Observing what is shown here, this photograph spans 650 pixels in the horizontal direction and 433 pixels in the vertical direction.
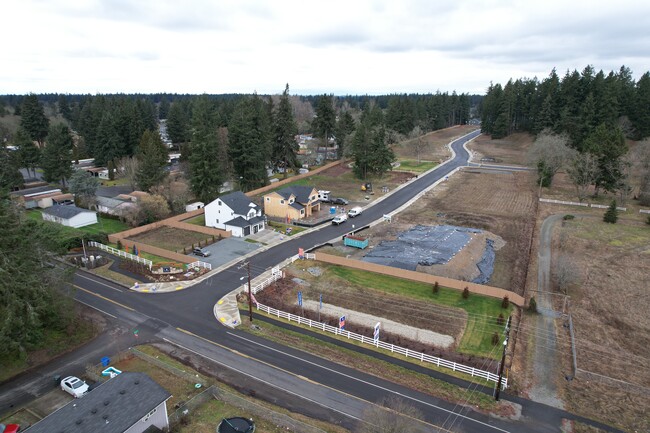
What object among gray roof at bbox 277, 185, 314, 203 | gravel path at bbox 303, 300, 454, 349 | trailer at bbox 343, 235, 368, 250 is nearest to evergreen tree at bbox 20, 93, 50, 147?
gray roof at bbox 277, 185, 314, 203

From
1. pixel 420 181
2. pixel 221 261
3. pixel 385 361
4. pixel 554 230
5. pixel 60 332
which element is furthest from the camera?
pixel 420 181

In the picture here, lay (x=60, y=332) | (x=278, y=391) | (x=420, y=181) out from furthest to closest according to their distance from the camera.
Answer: (x=420, y=181), (x=60, y=332), (x=278, y=391)

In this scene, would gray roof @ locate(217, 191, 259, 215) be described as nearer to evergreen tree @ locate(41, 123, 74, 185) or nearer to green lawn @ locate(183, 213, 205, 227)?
green lawn @ locate(183, 213, 205, 227)

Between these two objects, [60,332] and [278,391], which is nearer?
[278,391]

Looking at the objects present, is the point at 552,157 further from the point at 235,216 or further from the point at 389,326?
the point at 235,216

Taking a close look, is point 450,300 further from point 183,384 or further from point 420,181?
point 420,181

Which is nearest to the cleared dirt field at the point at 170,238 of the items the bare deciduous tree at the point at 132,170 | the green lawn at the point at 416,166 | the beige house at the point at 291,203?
the beige house at the point at 291,203

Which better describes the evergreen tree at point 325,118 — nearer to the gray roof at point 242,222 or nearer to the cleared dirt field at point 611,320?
the gray roof at point 242,222

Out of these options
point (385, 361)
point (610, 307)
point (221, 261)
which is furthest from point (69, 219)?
point (610, 307)
